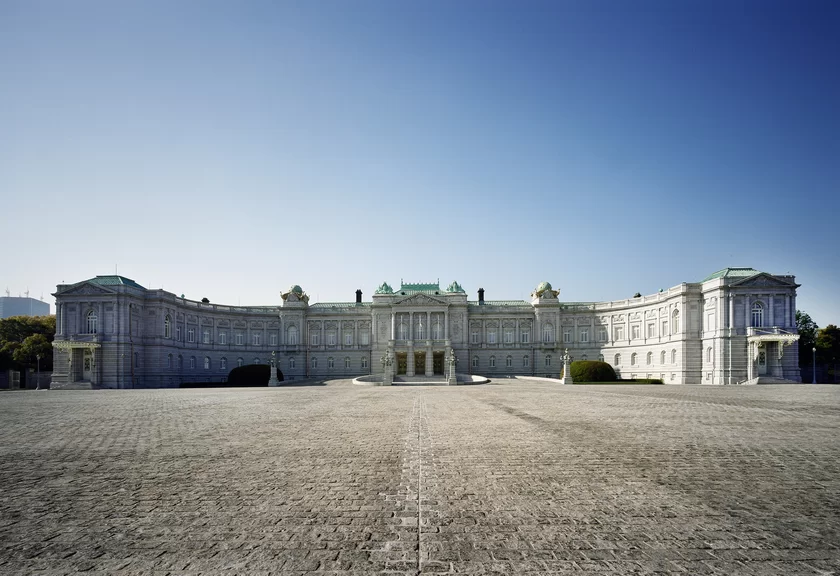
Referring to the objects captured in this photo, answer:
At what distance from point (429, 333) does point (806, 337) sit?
63.6 metres

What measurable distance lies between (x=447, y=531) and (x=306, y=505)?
275 cm

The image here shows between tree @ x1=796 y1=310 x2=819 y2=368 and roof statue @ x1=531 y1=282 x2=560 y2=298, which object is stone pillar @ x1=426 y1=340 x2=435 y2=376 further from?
tree @ x1=796 y1=310 x2=819 y2=368

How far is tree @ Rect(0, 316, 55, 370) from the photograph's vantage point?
74062 millimetres

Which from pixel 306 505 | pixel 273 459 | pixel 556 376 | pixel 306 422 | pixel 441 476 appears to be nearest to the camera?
pixel 306 505

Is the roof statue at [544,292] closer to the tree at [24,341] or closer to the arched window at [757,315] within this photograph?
the arched window at [757,315]

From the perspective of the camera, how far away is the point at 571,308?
95.1 meters

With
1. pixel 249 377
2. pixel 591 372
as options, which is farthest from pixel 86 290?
pixel 591 372

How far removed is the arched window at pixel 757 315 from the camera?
66625mm

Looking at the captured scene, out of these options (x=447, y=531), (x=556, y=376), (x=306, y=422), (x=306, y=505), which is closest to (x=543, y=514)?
(x=447, y=531)

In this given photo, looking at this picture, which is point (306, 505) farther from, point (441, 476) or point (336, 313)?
point (336, 313)

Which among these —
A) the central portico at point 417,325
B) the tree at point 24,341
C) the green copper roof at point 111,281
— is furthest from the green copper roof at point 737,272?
the tree at point 24,341

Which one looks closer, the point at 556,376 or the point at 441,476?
the point at 441,476

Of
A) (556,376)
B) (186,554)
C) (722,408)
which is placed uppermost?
(186,554)

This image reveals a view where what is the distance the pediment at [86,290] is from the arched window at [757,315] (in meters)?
82.0
